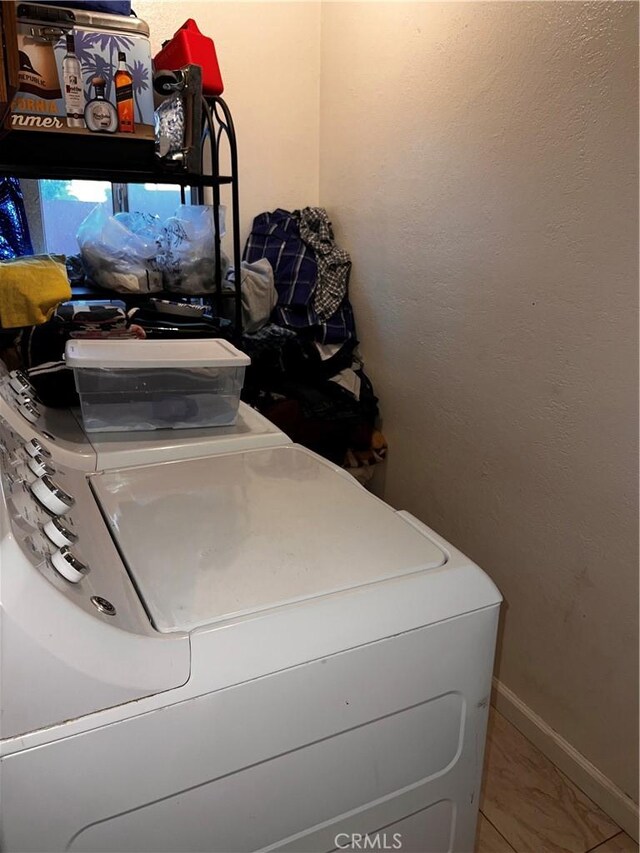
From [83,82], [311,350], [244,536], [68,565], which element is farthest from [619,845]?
[83,82]

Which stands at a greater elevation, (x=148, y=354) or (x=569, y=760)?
(x=148, y=354)

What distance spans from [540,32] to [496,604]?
3.99ft

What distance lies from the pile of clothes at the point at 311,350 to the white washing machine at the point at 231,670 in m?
0.98

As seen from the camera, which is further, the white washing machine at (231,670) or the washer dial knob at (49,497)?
the washer dial knob at (49,497)

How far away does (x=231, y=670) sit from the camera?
713mm

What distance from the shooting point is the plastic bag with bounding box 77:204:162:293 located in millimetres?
1804

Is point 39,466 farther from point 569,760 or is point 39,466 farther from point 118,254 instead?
point 569,760

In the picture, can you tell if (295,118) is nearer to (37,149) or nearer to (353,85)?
(353,85)

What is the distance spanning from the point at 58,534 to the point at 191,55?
56.5 inches

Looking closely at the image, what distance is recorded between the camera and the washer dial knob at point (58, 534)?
0.72 m

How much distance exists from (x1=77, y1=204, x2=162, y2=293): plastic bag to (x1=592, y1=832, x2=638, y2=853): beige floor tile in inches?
69.0

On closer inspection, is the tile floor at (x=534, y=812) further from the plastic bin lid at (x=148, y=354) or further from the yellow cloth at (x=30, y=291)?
the yellow cloth at (x=30, y=291)

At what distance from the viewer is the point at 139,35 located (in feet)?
4.84

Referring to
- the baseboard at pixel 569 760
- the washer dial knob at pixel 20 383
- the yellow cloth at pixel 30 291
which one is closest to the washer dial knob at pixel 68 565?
the washer dial knob at pixel 20 383
